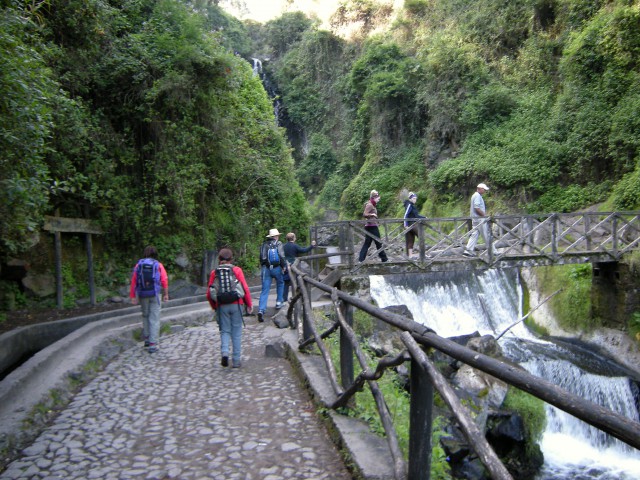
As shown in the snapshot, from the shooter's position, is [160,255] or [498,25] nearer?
[160,255]

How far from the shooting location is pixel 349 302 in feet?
13.6

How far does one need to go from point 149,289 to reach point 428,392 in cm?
552

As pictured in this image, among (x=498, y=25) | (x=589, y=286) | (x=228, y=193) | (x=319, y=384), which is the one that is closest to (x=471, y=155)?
(x=498, y=25)

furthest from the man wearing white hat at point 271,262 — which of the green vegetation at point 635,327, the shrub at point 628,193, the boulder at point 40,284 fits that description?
the shrub at point 628,193

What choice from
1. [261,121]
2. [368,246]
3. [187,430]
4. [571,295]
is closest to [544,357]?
[571,295]

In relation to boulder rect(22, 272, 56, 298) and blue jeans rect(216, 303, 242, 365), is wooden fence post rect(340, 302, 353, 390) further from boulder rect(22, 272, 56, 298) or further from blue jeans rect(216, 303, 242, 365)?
boulder rect(22, 272, 56, 298)

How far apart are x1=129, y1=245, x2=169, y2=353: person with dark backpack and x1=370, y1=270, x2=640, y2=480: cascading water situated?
7.05 meters

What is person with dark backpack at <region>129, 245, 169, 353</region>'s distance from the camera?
22.9 feet

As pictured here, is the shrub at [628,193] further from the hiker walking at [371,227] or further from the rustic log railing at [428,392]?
the rustic log railing at [428,392]

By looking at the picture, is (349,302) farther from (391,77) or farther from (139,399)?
(391,77)

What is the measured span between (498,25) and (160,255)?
19.7 m

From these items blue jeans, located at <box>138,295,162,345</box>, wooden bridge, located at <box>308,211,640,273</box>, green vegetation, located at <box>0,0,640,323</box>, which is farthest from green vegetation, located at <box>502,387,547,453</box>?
green vegetation, located at <box>0,0,640,323</box>

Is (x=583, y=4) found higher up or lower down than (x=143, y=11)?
higher up

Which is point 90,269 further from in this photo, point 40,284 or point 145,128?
point 145,128
